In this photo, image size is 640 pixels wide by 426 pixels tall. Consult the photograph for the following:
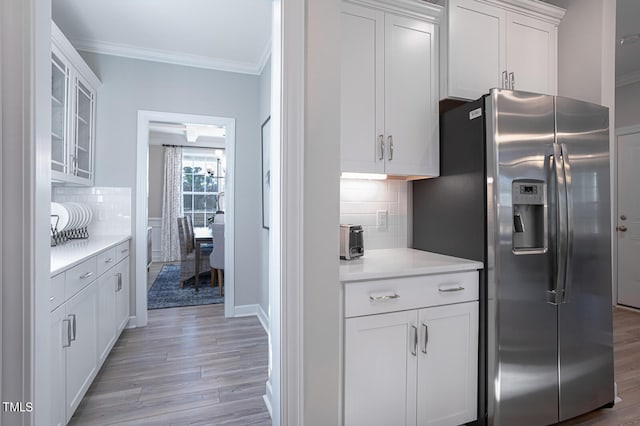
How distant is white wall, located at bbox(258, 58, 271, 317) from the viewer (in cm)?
325

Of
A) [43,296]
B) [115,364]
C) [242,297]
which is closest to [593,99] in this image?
[43,296]

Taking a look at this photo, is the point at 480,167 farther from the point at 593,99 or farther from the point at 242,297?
the point at 242,297

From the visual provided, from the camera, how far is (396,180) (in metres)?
2.29

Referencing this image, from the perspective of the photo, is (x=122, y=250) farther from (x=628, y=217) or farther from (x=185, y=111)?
(x=628, y=217)

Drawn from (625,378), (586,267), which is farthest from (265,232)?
(625,378)

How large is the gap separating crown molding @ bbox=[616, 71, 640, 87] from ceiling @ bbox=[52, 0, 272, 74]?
427cm

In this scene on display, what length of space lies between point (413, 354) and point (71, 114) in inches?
119

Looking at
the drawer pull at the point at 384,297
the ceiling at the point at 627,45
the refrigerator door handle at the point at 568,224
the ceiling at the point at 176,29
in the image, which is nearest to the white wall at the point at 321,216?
the drawer pull at the point at 384,297

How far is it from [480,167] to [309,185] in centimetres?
98

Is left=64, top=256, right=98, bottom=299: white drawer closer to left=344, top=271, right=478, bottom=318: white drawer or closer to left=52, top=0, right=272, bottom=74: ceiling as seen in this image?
left=344, top=271, right=478, bottom=318: white drawer

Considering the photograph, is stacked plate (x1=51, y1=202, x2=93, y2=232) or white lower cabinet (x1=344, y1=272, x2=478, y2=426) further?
stacked plate (x1=51, y1=202, x2=93, y2=232)

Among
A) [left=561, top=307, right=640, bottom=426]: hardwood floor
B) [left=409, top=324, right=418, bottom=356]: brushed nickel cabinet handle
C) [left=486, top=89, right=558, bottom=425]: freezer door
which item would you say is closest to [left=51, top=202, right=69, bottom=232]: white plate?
[left=409, top=324, right=418, bottom=356]: brushed nickel cabinet handle

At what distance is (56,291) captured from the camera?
5.08 feet

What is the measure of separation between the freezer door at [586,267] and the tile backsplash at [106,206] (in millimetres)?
3650
